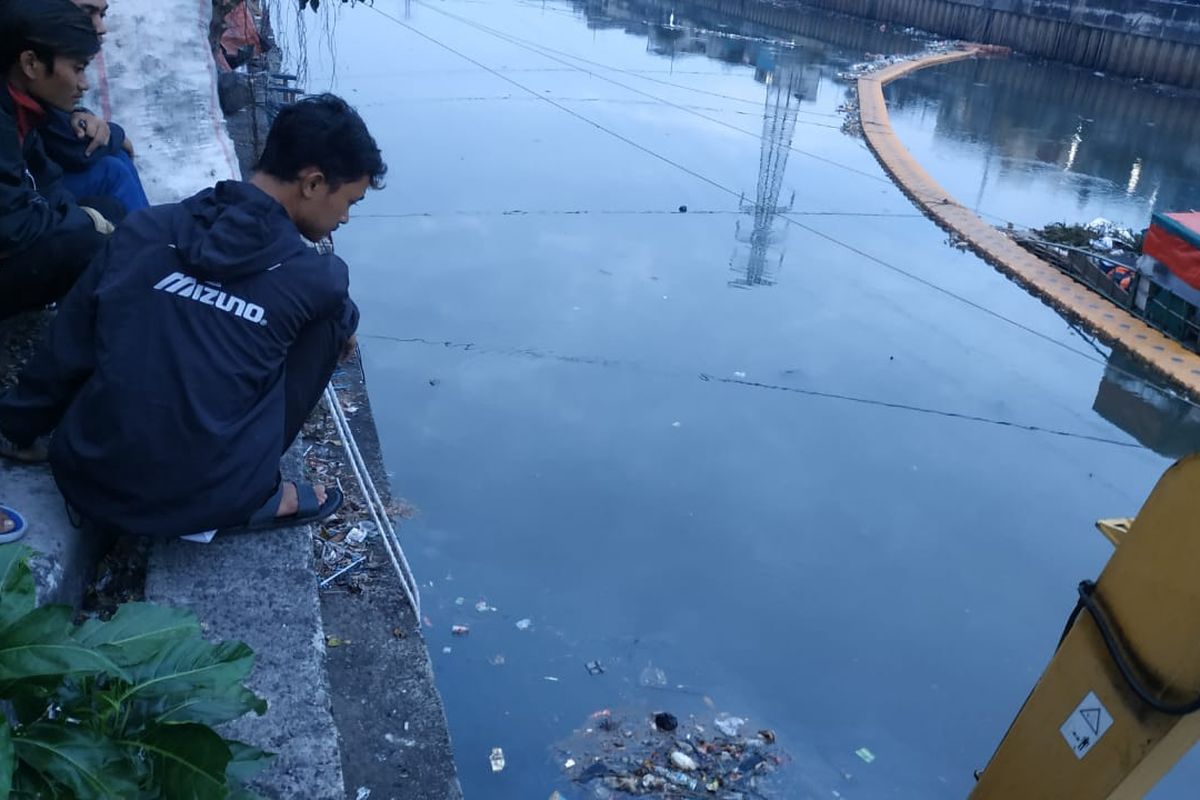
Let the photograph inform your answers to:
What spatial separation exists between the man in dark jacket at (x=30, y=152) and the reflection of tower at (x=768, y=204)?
13.0 ft

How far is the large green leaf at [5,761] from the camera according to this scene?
3.48 ft

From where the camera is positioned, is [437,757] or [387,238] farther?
[387,238]

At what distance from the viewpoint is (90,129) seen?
3.31 meters

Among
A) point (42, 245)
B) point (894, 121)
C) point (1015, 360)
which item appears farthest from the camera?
point (894, 121)

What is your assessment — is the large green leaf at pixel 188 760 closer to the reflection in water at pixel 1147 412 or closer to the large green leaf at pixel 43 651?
the large green leaf at pixel 43 651

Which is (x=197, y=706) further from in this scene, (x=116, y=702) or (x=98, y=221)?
(x=98, y=221)

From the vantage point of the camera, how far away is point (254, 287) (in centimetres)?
215

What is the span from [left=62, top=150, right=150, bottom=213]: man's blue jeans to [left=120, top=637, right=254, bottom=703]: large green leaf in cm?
225

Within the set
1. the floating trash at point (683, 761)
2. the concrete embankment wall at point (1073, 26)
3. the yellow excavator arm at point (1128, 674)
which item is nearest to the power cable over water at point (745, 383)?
the floating trash at point (683, 761)

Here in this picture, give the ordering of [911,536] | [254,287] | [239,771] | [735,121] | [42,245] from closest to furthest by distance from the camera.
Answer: [239,771], [254,287], [42,245], [911,536], [735,121]

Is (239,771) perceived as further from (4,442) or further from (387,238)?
(387,238)

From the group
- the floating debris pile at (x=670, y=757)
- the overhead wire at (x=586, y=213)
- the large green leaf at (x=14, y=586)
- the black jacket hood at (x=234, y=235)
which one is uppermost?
the black jacket hood at (x=234, y=235)

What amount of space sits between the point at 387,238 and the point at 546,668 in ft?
11.7

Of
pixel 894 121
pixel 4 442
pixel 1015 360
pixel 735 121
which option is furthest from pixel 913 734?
pixel 894 121
